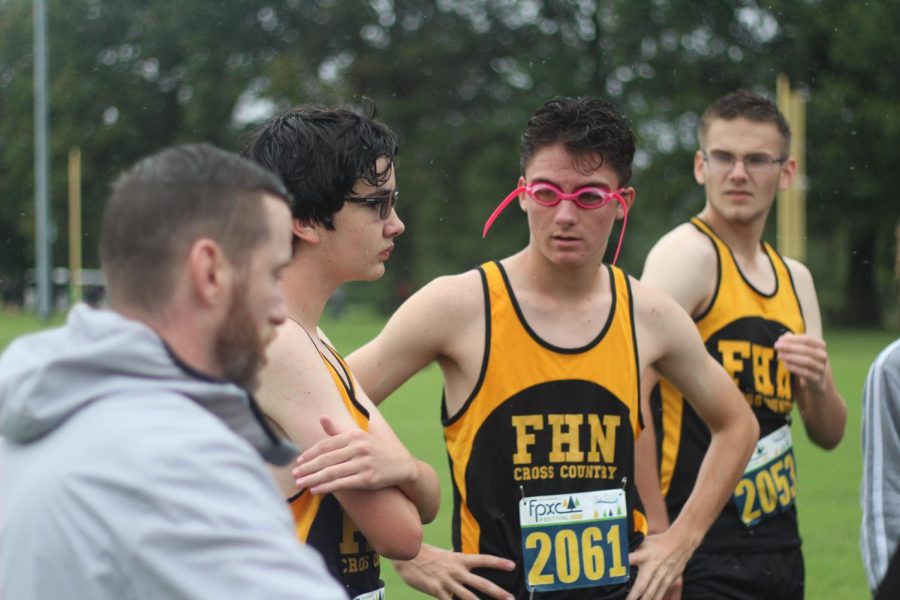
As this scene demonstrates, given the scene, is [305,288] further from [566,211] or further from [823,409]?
[823,409]

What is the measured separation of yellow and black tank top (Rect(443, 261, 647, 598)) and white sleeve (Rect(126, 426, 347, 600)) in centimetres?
205

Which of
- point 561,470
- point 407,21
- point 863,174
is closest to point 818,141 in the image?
point 863,174

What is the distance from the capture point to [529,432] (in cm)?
369

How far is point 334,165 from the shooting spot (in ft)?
10.3

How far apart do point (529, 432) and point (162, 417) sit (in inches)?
82.6

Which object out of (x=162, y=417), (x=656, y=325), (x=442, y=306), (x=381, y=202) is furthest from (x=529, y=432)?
(x=162, y=417)

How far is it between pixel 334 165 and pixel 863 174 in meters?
37.4

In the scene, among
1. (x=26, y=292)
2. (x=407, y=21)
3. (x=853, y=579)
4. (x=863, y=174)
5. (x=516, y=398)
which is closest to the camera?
(x=516, y=398)

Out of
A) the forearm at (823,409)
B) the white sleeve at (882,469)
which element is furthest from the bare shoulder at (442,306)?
the forearm at (823,409)

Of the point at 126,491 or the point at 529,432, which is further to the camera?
the point at 529,432

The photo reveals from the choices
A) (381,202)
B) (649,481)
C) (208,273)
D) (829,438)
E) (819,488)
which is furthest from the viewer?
(819,488)

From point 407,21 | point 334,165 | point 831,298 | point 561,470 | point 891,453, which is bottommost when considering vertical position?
point 831,298

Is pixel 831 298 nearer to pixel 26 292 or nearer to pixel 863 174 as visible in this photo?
pixel 863 174

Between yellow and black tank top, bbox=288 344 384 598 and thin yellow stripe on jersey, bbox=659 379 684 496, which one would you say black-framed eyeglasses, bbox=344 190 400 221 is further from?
thin yellow stripe on jersey, bbox=659 379 684 496
